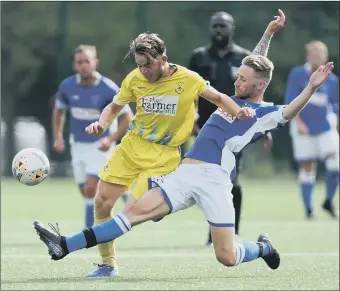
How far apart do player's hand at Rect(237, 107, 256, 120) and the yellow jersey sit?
0.48m

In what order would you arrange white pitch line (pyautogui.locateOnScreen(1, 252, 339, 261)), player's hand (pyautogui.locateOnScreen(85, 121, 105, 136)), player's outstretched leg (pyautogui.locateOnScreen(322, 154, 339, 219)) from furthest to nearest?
player's outstretched leg (pyautogui.locateOnScreen(322, 154, 339, 219)), white pitch line (pyautogui.locateOnScreen(1, 252, 339, 261)), player's hand (pyautogui.locateOnScreen(85, 121, 105, 136))

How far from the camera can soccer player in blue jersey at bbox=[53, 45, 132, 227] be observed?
1187 centimetres

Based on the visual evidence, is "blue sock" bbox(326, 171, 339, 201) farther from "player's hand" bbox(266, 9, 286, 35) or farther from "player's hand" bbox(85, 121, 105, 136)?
"player's hand" bbox(85, 121, 105, 136)

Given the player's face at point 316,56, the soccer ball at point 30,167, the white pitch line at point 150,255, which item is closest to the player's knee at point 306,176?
the player's face at point 316,56

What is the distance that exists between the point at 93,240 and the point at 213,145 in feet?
3.56

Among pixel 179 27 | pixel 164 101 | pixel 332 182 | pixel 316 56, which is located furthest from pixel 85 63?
pixel 179 27

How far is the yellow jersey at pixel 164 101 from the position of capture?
8.08 metres

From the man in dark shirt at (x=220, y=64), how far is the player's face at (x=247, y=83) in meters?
2.88

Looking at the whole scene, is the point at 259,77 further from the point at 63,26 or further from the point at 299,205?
the point at 63,26

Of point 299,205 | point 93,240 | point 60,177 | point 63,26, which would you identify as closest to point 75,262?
point 93,240

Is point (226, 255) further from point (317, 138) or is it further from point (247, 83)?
point (317, 138)

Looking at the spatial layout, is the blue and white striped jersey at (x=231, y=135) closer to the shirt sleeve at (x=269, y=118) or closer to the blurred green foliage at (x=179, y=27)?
the shirt sleeve at (x=269, y=118)

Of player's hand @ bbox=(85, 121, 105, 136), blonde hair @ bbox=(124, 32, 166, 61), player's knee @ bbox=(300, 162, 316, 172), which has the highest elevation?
blonde hair @ bbox=(124, 32, 166, 61)

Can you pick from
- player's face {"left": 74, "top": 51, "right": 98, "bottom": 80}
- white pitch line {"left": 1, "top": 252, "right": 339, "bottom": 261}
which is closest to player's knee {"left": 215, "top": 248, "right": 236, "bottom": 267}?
white pitch line {"left": 1, "top": 252, "right": 339, "bottom": 261}
